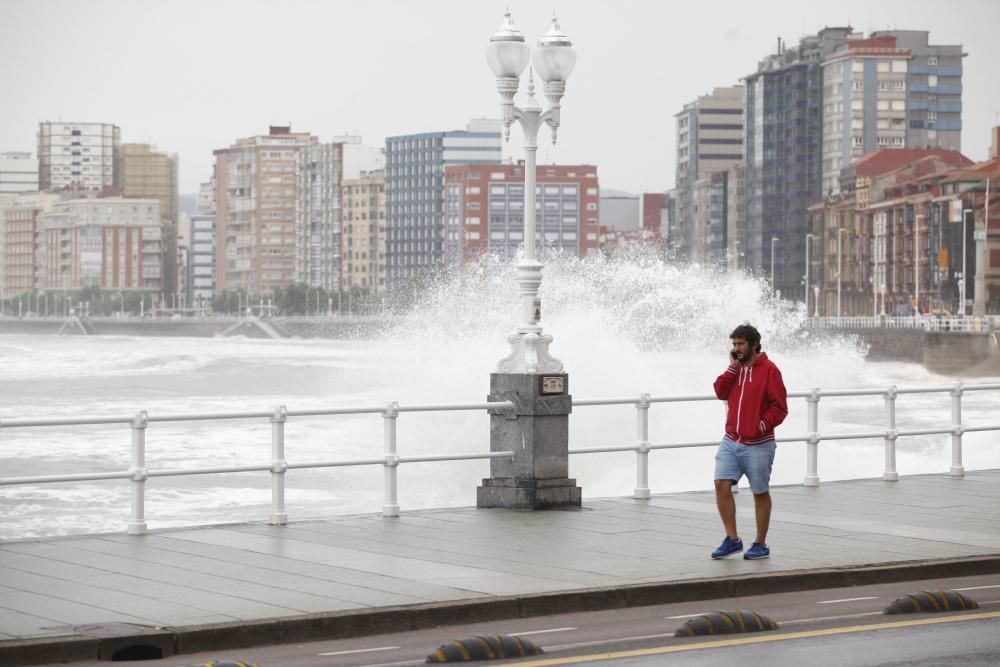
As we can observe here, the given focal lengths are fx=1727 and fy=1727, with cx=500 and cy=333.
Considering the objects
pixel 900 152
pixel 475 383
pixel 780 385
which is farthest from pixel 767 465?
pixel 900 152

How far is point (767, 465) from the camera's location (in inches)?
503

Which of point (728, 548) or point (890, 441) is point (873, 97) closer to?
point (890, 441)

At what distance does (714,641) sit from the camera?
9.76 metres

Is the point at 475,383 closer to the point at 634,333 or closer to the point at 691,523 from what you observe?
the point at 691,523

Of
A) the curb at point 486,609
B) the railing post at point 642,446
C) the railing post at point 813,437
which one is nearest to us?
the curb at point 486,609

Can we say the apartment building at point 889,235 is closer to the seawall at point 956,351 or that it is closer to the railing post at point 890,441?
the seawall at point 956,351

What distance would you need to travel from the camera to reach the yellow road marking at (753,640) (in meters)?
9.16

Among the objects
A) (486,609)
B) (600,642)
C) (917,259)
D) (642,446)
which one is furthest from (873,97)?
Answer: (600,642)

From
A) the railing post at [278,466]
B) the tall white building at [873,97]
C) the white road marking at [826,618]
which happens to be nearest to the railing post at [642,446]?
the railing post at [278,466]

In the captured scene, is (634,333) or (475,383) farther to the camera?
(634,333)

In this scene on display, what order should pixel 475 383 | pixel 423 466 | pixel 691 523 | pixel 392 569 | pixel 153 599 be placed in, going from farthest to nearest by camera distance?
pixel 475 383 < pixel 423 466 < pixel 691 523 < pixel 392 569 < pixel 153 599

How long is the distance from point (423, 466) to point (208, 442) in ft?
61.7

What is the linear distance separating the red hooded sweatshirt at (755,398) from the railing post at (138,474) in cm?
444

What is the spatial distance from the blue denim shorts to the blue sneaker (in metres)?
0.41
